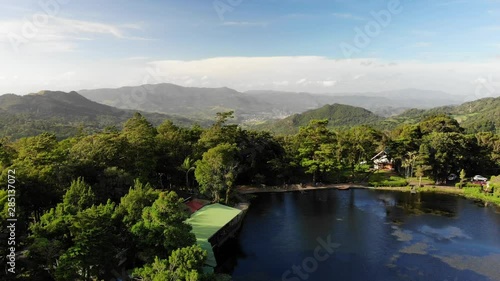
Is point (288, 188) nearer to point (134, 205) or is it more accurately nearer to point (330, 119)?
point (134, 205)

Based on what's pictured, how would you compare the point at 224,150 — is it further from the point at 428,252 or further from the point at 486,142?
the point at 486,142

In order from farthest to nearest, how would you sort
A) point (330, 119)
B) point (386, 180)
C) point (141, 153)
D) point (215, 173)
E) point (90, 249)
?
point (330, 119)
point (386, 180)
point (141, 153)
point (215, 173)
point (90, 249)

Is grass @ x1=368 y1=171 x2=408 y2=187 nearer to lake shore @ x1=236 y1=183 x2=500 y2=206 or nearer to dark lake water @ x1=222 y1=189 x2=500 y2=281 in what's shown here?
lake shore @ x1=236 y1=183 x2=500 y2=206

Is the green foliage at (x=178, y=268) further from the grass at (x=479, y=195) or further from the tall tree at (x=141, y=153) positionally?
the grass at (x=479, y=195)

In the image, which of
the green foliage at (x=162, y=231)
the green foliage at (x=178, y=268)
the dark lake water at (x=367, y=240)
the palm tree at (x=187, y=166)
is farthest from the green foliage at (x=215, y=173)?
the green foliage at (x=178, y=268)

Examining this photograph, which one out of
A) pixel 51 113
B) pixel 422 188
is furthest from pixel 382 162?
pixel 51 113

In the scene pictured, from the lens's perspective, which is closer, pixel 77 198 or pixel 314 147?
pixel 77 198

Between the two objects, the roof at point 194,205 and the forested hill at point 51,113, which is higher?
the forested hill at point 51,113
